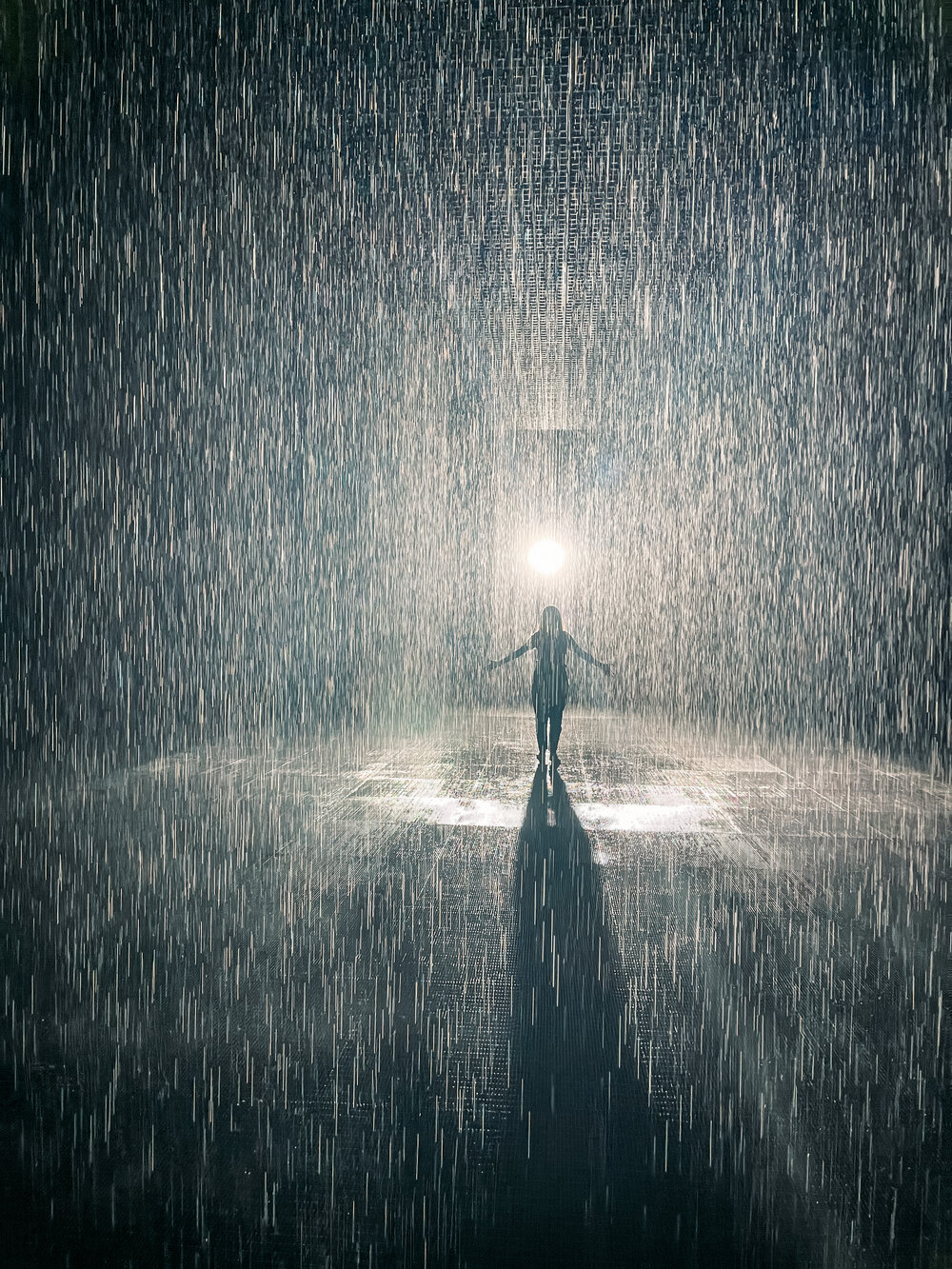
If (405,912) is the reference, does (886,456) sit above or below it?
above

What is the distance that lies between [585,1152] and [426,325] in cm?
1330

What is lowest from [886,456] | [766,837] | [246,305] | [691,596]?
[766,837]

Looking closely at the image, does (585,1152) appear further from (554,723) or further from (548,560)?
(548,560)

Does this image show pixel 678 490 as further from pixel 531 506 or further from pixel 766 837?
pixel 766 837

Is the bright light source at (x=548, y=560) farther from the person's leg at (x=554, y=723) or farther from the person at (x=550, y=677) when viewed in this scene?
the person's leg at (x=554, y=723)

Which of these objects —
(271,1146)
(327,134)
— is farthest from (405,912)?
(327,134)

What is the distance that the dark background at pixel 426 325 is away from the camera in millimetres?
7758

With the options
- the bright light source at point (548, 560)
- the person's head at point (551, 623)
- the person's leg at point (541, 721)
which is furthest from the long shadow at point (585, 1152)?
the bright light source at point (548, 560)

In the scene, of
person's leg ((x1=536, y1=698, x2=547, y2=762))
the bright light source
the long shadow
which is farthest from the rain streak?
the bright light source

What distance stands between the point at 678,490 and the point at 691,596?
291 centimetres

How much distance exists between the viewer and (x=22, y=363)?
1008 cm

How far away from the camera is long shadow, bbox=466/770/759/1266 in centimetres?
199

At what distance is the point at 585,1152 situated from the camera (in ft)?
7.59

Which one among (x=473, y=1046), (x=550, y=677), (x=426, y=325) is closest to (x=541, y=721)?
(x=550, y=677)
